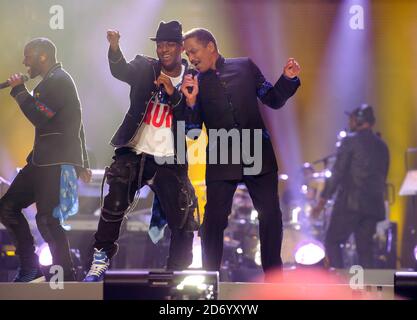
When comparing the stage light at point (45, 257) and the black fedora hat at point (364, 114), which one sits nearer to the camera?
the stage light at point (45, 257)

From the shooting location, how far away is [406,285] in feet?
15.4

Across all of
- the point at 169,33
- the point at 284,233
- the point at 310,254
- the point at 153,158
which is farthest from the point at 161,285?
the point at 284,233

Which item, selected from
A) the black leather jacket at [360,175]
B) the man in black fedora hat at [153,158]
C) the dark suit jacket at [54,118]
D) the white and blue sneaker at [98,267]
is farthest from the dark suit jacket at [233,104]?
the black leather jacket at [360,175]

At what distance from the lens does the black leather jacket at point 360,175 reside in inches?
374

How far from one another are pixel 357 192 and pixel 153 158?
13.2 feet

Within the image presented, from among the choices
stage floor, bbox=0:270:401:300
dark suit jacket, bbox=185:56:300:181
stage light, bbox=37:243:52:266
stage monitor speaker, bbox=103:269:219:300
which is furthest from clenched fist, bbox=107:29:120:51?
stage light, bbox=37:243:52:266

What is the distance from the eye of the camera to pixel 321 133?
14.5 meters

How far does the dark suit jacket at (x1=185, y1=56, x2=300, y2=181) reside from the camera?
19.5 ft

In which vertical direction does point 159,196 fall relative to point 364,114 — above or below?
below

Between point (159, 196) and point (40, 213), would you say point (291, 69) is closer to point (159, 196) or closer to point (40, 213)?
point (159, 196)

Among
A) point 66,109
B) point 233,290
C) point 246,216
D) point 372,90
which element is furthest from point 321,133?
point 233,290

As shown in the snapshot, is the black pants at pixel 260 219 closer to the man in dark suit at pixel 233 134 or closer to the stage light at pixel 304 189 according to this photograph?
the man in dark suit at pixel 233 134

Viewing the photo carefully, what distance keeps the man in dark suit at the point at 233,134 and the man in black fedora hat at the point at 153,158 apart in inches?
6.4
